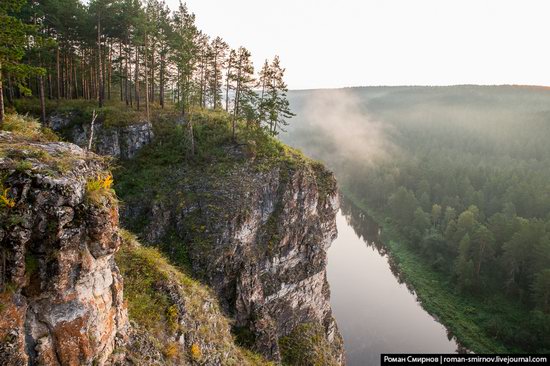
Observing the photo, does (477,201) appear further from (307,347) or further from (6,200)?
(6,200)

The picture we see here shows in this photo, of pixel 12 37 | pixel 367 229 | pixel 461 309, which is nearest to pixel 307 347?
pixel 12 37

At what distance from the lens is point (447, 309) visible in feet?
159

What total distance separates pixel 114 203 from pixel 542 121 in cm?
18091

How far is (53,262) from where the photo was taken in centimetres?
827

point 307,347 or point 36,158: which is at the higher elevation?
point 36,158

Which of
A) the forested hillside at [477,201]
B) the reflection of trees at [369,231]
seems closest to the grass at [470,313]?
the forested hillside at [477,201]

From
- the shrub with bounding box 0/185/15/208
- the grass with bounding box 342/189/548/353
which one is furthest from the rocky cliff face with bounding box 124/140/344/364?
the grass with bounding box 342/189/548/353

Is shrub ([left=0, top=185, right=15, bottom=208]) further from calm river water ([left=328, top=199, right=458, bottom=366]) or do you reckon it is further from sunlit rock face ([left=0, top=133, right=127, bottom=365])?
calm river water ([left=328, top=199, right=458, bottom=366])

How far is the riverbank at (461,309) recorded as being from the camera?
42.5 m

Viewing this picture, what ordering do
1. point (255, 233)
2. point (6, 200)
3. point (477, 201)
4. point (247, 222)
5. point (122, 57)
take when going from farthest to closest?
1. point (477, 201)
2. point (122, 57)
3. point (255, 233)
4. point (247, 222)
5. point (6, 200)

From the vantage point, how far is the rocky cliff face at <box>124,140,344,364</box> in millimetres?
26047

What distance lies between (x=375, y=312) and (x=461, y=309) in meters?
12.6

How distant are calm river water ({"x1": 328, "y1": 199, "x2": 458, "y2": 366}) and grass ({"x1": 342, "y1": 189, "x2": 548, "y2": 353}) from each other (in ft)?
5.73

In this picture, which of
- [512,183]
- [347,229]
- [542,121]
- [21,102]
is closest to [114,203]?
[21,102]
